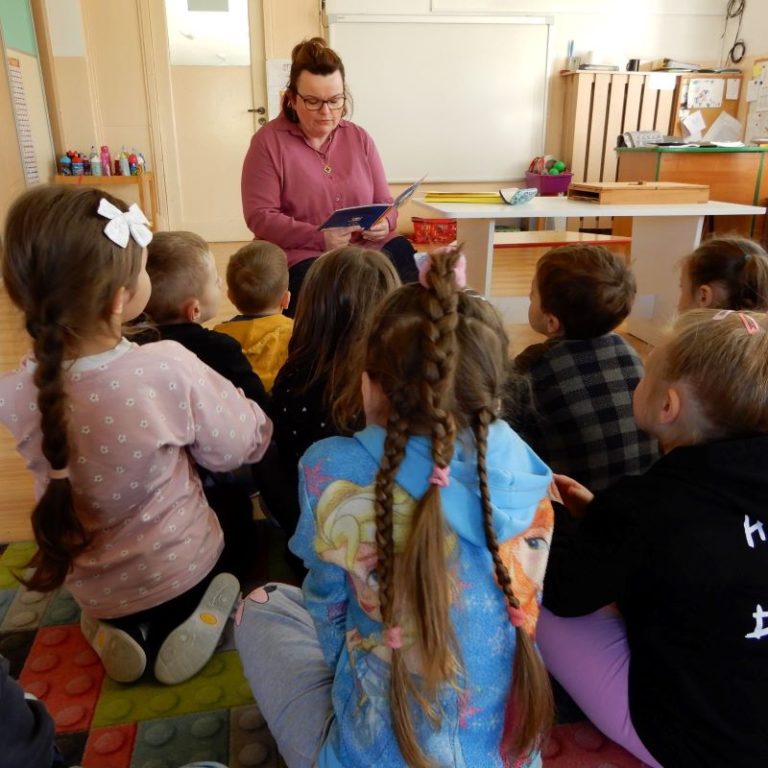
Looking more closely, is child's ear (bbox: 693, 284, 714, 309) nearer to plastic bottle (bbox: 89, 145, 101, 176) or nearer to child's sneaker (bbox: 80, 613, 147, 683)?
child's sneaker (bbox: 80, 613, 147, 683)

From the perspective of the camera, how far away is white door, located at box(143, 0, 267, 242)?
5500 mm

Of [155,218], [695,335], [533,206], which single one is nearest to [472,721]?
[695,335]

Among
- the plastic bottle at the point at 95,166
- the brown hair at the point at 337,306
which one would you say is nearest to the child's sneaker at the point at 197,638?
the brown hair at the point at 337,306

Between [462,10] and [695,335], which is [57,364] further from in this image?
[462,10]

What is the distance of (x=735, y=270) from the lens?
1.56m

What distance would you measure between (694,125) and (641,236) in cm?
330

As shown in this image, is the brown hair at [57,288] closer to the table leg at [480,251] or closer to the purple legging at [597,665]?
the purple legging at [597,665]

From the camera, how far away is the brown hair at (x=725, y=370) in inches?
34.0

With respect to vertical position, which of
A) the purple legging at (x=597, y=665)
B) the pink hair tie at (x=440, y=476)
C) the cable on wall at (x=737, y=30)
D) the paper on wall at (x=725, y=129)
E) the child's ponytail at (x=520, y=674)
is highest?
the cable on wall at (x=737, y=30)

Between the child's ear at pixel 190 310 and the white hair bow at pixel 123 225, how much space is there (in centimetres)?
44

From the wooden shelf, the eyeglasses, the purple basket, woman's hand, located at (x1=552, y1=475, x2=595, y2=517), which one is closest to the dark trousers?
the eyeglasses

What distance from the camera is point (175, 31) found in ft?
18.1

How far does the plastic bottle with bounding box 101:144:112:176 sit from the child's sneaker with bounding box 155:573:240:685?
490 cm

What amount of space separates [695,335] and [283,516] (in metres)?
0.90
